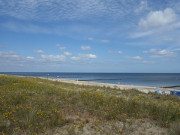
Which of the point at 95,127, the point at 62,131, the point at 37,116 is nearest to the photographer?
the point at 62,131

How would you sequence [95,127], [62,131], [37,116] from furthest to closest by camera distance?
[37,116]
[95,127]
[62,131]

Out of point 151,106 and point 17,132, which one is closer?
point 17,132

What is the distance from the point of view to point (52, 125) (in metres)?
4.03

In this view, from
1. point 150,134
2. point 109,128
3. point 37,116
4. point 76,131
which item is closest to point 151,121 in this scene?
point 150,134

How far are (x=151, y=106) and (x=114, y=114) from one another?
1909 mm

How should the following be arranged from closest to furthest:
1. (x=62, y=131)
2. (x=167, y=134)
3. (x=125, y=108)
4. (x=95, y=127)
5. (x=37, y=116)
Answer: (x=167, y=134)
(x=62, y=131)
(x=95, y=127)
(x=37, y=116)
(x=125, y=108)

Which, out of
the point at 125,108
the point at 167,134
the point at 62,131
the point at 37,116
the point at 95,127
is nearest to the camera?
the point at 167,134

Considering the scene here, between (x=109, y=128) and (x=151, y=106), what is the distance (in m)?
2.63

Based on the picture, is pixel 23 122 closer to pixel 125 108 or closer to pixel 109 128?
pixel 109 128

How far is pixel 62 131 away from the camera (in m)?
3.76

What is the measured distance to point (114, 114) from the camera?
476 cm

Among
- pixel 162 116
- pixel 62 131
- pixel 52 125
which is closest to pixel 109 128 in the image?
pixel 62 131

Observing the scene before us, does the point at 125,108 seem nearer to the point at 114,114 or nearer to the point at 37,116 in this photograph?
the point at 114,114

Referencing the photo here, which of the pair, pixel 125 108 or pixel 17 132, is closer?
pixel 17 132
